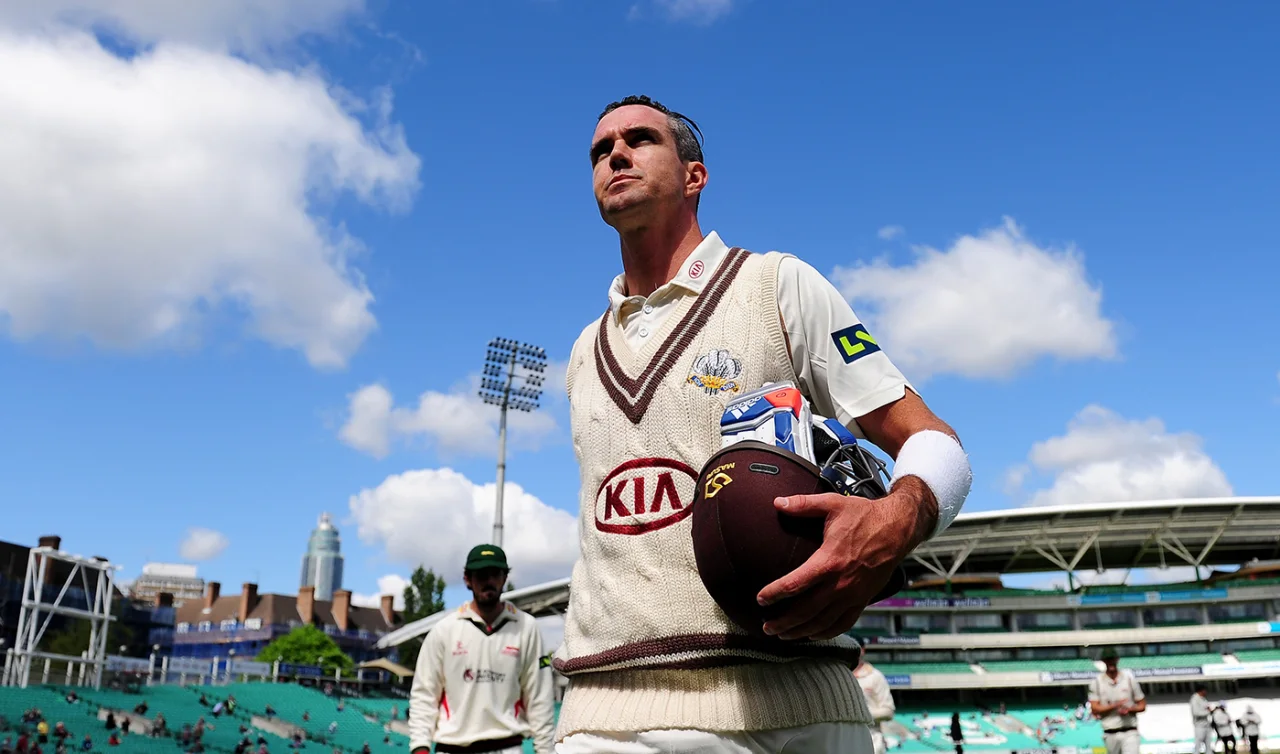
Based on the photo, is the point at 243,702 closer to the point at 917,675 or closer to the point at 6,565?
the point at 917,675

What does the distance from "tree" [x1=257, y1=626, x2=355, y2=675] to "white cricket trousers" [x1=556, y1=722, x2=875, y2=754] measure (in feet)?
265

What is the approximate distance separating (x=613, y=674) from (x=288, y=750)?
33861mm

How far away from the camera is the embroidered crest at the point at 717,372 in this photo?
2277 millimetres

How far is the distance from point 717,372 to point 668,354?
15cm


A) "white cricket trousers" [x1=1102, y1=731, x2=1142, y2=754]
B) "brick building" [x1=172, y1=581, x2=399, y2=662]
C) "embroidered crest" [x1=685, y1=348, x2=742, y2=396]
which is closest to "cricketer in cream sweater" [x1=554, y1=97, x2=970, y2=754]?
"embroidered crest" [x1=685, y1=348, x2=742, y2=396]

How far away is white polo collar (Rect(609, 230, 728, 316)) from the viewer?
248 cm

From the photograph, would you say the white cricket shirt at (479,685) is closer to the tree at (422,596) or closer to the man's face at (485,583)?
the man's face at (485,583)

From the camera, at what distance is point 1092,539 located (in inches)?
2095

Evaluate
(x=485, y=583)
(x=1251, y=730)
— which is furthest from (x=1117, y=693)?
(x=1251, y=730)

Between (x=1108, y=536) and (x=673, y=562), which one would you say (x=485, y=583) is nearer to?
(x=673, y=562)

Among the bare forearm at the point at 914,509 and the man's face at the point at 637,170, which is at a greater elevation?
the man's face at the point at 637,170

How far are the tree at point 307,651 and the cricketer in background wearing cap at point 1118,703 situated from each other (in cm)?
7239

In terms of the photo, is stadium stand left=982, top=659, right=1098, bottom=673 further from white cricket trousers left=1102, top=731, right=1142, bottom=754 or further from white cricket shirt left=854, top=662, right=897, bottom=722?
white cricket shirt left=854, top=662, right=897, bottom=722

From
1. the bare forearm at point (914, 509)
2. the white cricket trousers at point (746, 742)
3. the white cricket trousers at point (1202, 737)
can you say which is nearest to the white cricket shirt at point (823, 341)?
the bare forearm at point (914, 509)
